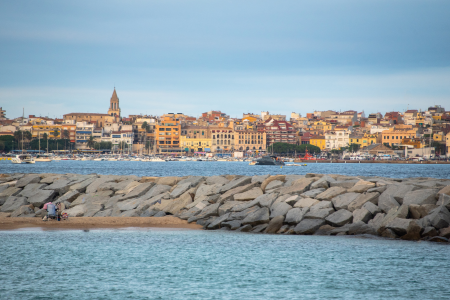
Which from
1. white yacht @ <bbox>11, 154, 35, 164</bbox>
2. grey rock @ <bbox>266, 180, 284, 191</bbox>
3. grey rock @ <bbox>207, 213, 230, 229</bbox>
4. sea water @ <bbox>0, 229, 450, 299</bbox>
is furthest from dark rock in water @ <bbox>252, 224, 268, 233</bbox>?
white yacht @ <bbox>11, 154, 35, 164</bbox>

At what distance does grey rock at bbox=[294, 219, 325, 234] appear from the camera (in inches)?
549

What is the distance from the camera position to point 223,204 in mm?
16031

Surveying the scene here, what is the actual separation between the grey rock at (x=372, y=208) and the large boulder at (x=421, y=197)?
26.8 inches

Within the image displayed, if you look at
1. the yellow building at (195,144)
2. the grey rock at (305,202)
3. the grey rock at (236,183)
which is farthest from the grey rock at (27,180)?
the yellow building at (195,144)

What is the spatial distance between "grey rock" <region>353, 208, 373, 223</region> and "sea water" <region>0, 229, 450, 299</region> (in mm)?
741

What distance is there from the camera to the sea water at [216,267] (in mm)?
9016

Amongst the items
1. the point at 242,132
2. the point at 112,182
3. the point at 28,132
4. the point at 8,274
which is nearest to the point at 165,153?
the point at 242,132

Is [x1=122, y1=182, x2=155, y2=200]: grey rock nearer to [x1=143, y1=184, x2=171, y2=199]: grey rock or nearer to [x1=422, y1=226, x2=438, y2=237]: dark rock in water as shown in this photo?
[x1=143, y1=184, x2=171, y2=199]: grey rock

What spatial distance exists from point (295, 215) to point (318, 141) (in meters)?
157

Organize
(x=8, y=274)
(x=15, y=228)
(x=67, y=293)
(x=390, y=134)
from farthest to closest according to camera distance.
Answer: (x=390, y=134), (x=15, y=228), (x=8, y=274), (x=67, y=293)

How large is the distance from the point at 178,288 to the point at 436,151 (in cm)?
13744

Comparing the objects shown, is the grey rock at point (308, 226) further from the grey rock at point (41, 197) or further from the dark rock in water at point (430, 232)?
the grey rock at point (41, 197)

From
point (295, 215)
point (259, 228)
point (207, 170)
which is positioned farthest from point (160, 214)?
point (207, 170)

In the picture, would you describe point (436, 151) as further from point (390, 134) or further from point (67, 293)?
point (67, 293)
